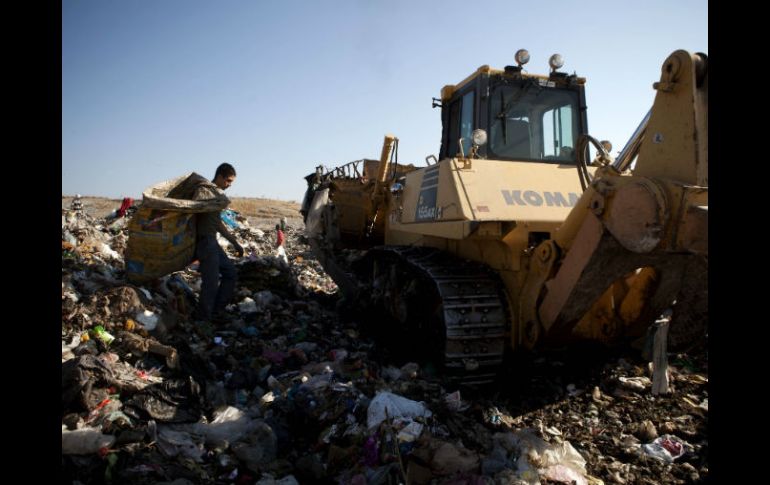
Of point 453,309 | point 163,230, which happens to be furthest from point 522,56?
point 163,230

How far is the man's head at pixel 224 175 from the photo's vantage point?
5523mm

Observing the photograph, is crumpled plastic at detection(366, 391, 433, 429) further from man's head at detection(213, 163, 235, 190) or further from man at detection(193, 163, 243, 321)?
man's head at detection(213, 163, 235, 190)

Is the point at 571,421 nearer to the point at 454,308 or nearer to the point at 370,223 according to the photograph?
the point at 454,308

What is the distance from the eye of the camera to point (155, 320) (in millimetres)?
4574

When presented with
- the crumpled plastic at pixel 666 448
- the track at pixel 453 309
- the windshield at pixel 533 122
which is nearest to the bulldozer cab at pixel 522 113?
the windshield at pixel 533 122

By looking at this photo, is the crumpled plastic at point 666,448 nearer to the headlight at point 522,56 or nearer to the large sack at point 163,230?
the headlight at point 522,56

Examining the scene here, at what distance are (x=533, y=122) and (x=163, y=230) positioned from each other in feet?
12.4

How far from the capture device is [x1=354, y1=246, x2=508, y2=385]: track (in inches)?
139

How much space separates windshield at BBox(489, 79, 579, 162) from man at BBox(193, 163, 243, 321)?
295cm

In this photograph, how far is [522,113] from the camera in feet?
15.5

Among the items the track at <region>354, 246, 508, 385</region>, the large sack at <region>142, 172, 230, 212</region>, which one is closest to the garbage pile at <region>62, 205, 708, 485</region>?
the track at <region>354, 246, 508, 385</region>

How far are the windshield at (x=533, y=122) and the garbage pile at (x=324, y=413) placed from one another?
1.91 metres
